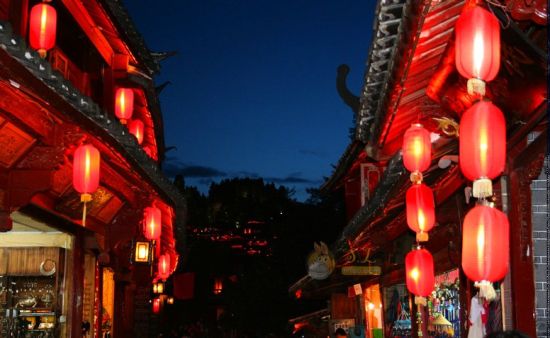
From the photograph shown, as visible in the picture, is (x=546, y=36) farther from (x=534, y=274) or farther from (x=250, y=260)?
(x=250, y=260)

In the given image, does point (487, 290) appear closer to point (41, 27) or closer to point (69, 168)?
point (41, 27)

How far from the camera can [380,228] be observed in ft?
50.5

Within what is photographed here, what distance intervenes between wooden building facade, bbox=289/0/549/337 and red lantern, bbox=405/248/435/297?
0.45m

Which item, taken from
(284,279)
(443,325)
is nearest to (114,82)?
(443,325)

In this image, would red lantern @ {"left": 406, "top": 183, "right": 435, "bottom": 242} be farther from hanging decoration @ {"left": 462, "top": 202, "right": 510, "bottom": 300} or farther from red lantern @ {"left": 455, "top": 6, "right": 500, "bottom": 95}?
red lantern @ {"left": 455, "top": 6, "right": 500, "bottom": 95}

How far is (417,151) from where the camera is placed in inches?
349

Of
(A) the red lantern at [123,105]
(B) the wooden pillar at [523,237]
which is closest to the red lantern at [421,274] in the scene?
(B) the wooden pillar at [523,237]

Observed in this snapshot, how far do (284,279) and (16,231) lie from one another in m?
28.2

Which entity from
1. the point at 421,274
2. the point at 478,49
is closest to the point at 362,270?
the point at 421,274

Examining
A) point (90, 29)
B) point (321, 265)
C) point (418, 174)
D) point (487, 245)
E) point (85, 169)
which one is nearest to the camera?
→ point (487, 245)

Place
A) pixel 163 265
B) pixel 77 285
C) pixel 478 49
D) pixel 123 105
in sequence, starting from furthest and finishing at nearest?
1. pixel 163 265
2. pixel 123 105
3. pixel 77 285
4. pixel 478 49

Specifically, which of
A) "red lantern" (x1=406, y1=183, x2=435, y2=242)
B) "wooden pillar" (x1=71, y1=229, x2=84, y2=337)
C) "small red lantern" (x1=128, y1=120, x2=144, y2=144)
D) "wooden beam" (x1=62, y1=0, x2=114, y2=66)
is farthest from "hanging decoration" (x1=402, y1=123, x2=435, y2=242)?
"small red lantern" (x1=128, y1=120, x2=144, y2=144)

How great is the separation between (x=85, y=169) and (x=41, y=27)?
7.74 feet

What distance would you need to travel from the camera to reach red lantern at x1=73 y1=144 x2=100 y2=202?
1030 cm
